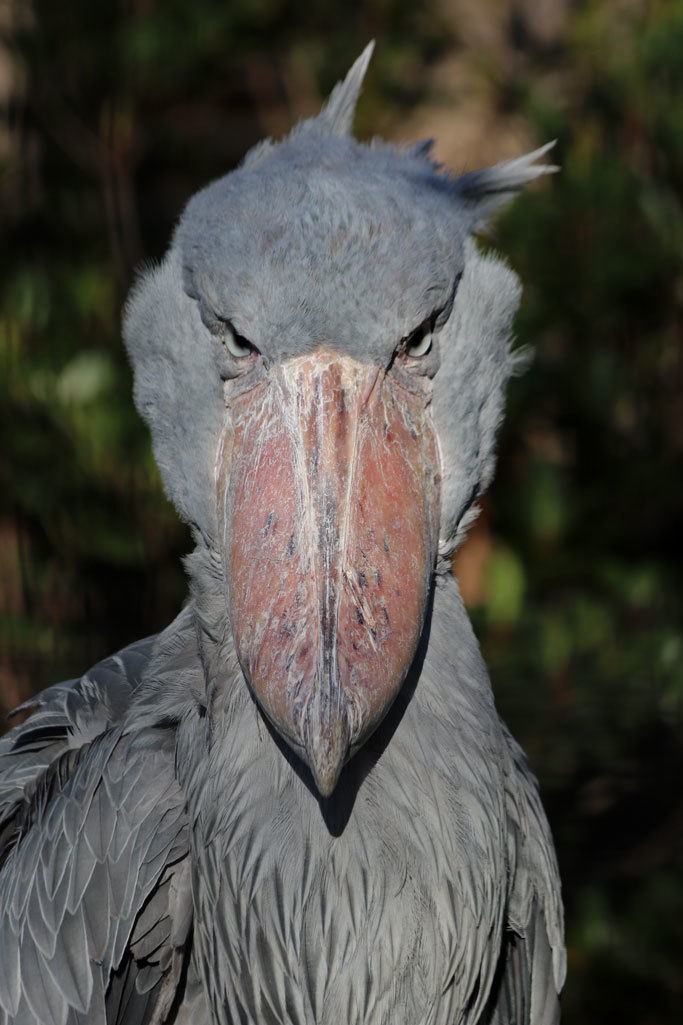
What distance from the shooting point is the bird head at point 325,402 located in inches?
53.1

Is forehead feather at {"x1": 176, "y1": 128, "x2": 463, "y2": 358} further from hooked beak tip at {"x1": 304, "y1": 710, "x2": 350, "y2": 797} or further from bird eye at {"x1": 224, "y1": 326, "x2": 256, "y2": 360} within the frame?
hooked beak tip at {"x1": 304, "y1": 710, "x2": 350, "y2": 797}

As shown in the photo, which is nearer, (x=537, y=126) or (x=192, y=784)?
(x=192, y=784)

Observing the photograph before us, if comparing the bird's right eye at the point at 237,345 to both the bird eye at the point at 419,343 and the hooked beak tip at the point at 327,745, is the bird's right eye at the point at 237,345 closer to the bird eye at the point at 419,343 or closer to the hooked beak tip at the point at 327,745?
the bird eye at the point at 419,343

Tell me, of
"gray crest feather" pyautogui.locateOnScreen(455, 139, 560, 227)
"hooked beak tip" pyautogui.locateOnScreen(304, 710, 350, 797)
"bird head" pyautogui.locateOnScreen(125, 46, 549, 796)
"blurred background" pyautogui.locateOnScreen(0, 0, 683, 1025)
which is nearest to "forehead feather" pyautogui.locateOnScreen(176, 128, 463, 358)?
"bird head" pyautogui.locateOnScreen(125, 46, 549, 796)

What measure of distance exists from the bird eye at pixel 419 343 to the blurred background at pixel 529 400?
1671 millimetres

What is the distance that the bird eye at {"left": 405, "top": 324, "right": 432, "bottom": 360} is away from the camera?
1.57 m

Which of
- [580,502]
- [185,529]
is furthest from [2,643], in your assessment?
[580,502]

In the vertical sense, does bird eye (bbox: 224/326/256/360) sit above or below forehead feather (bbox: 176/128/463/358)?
below

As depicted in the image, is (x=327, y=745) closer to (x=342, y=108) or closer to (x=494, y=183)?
(x=494, y=183)

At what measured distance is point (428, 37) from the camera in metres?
4.37

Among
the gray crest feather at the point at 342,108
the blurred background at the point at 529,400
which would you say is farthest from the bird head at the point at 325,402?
the blurred background at the point at 529,400

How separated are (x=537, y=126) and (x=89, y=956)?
117 inches

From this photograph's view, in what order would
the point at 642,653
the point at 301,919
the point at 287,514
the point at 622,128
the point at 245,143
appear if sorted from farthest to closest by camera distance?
the point at 245,143 < the point at 622,128 < the point at 642,653 < the point at 301,919 < the point at 287,514

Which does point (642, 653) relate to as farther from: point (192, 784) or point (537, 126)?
point (192, 784)
